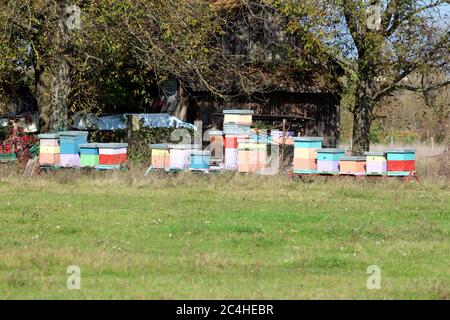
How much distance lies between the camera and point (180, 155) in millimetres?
19109

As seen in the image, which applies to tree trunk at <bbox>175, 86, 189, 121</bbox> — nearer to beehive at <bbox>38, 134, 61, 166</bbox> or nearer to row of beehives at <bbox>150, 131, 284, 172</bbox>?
row of beehives at <bbox>150, 131, 284, 172</bbox>

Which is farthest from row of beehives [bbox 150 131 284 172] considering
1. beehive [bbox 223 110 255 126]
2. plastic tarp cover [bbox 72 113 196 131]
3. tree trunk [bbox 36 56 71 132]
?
plastic tarp cover [bbox 72 113 196 131]

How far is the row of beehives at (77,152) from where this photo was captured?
62.3ft

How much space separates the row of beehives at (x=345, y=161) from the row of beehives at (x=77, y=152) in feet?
14.4

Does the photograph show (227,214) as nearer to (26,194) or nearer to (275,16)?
(26,194)

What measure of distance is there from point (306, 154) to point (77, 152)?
5636 millimetres

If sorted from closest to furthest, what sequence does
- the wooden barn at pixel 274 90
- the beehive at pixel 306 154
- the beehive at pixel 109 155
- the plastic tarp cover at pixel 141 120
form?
the beehive at pixel 306 154 < the beehive at pixel 109 155 < the wooden barn at pixel 274 90 < the plastic tarp cover at pixel 141 120

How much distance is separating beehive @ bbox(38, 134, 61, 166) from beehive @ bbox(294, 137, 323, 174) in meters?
5.94

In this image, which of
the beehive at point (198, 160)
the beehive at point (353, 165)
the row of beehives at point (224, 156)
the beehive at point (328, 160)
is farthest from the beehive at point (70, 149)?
the beehive at point (353, 165)

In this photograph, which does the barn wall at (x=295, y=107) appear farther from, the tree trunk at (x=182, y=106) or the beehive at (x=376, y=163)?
the beehive at (x=376, y=163)

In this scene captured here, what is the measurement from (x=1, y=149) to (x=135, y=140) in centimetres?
603
